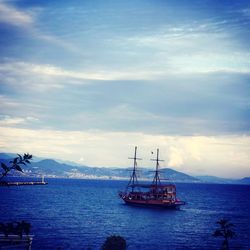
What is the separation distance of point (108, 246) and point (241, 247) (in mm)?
34421

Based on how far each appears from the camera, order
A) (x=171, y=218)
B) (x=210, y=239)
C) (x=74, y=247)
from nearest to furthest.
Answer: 1. (x=74, y=247)
2. (x=210, y=239)
3. (x=171, y=218)

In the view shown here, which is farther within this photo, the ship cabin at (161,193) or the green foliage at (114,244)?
the ship cabin at (161,193)

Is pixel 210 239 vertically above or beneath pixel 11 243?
beneath

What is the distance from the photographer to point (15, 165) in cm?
783

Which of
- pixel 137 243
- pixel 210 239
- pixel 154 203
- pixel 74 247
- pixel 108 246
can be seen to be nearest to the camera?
pixel 108 246

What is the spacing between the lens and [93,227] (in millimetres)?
67562

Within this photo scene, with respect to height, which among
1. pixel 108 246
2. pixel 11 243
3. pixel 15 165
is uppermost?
pixel 15 165

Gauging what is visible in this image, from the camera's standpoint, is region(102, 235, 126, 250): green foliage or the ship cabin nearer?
region(102, 235, 126, 250): green foliage

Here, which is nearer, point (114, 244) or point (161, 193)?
point (114, 244)

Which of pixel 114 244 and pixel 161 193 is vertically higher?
pixel 114 244

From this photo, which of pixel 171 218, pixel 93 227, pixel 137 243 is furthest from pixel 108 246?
pixel 171 218

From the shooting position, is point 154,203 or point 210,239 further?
point 154,203

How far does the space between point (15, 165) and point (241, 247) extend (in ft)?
176

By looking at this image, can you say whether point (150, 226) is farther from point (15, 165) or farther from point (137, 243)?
point (15, 165)
